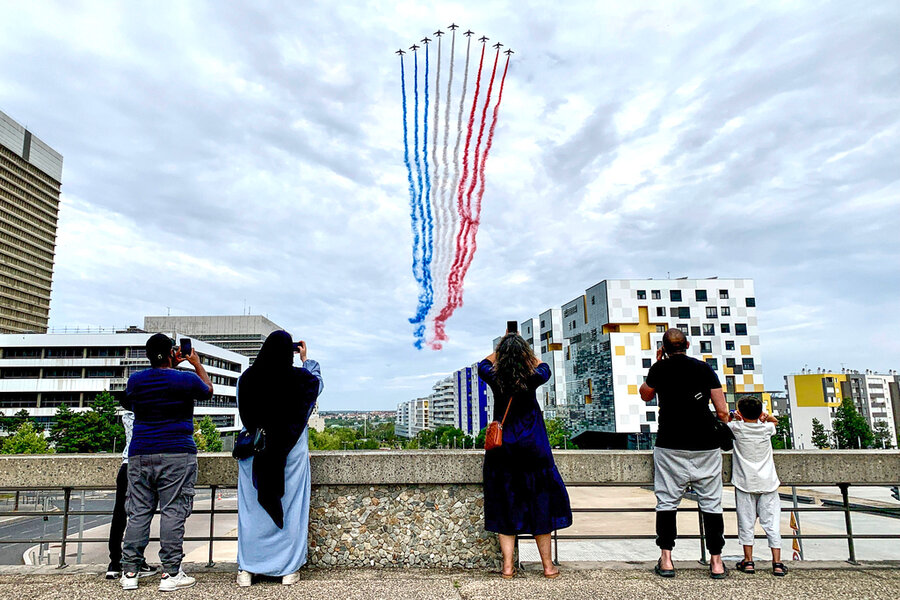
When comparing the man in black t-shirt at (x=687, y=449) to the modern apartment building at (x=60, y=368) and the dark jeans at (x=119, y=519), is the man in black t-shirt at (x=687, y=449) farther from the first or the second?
the modern apartment building at (x=60, y=368)

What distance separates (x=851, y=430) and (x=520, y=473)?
273 feet

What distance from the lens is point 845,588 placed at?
12.6 feet

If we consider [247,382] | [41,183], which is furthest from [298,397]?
[41,183]

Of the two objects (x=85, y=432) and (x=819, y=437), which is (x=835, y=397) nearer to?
(x=819, y=437)

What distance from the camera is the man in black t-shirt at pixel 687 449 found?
13.7 ft

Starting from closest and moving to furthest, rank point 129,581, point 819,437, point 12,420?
1. point 129,581
2. point 12,420
3. point 819,437

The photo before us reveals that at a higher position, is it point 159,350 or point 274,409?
point 159,350

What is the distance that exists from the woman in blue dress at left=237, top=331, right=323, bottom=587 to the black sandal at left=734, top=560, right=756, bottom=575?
11.1ft

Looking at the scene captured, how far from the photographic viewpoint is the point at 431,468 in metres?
4.55

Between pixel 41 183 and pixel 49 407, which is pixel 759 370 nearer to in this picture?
pixel 49 407

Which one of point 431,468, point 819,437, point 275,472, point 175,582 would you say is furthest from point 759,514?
point 819,437

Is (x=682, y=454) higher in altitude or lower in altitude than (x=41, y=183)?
lower

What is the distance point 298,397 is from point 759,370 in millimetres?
69008

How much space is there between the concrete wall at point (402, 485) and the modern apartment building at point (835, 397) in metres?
91.4
